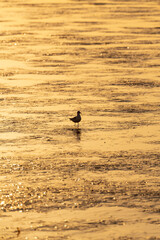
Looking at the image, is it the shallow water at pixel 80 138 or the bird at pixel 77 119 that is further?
the bird at pixel 77 119

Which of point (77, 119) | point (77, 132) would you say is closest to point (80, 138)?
point (77, 132)

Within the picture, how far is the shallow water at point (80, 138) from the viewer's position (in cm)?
944

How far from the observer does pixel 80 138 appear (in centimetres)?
1377

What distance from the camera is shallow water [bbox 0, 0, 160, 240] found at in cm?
944

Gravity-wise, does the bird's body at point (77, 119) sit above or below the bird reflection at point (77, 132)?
above

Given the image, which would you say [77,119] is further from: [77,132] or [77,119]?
[77,132]

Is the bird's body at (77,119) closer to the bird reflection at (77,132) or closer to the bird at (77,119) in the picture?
the bird at (77,119)

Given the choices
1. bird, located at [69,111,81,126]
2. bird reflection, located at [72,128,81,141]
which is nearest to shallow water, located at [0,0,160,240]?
bird reflection, located at [72,128,81,141]

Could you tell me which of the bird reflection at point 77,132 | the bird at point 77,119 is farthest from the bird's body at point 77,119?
the bird reflection at point 77,132

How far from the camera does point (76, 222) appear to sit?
9305 millimetres

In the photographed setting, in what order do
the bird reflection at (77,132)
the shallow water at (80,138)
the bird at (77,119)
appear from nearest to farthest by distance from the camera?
the shallow water at (80,138)
the bird reflection at (77,132)
the bird at (77,119)

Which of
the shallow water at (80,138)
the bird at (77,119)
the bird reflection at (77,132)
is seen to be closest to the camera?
the shallow water at (80,138)

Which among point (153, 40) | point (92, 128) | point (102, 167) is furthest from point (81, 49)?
point (102, 167)

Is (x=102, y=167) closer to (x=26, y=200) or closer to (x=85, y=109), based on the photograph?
(x=26, y=200)
